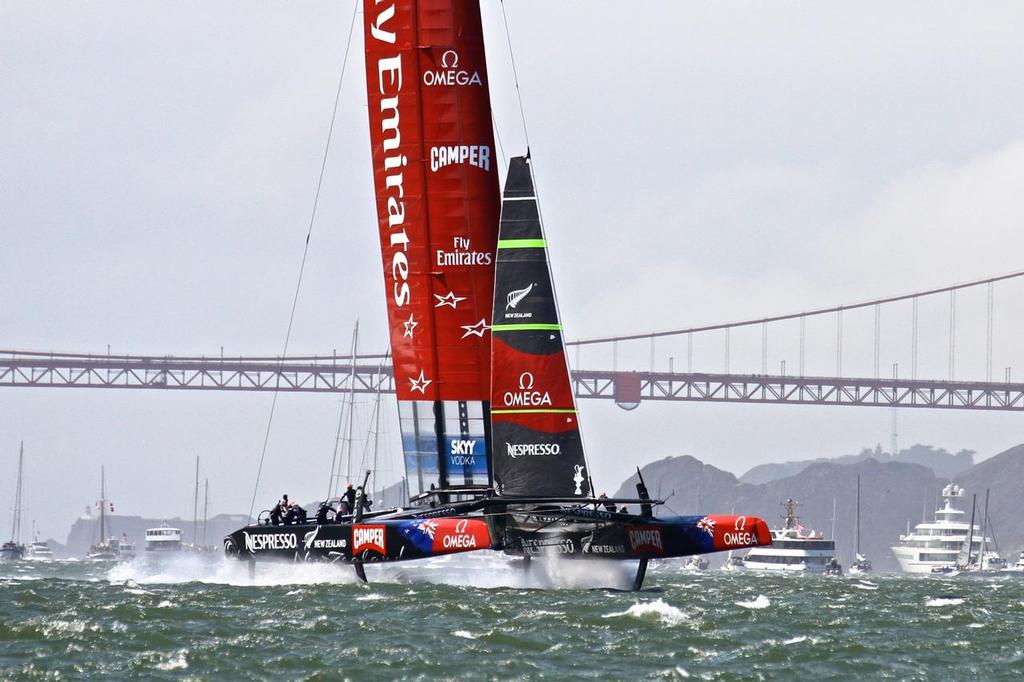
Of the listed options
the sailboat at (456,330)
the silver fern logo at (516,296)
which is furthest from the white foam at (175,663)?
the silver fern logo at (516,296)

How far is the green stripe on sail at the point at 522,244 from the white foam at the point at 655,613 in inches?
142

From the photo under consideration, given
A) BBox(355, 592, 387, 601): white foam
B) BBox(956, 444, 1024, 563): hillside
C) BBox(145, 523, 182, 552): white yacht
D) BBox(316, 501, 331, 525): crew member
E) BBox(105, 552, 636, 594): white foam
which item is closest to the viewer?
BBox(355, 592, 387, 601): white foam

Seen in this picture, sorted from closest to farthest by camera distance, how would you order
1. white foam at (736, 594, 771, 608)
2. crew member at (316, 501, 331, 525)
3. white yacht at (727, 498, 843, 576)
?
white foam at (736, 594, 771, 608), crew member at (316, 501, 331, 525), white yacht at (727, 498, 843, 576)

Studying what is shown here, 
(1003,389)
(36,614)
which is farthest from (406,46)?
(1003,389)

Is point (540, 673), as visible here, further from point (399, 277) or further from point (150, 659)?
point (399, 277)

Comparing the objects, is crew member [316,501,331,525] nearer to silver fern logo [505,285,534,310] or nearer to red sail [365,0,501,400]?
red sail [365,0,501,400]

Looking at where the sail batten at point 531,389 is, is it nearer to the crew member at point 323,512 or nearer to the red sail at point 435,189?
the red sail at point 435,189

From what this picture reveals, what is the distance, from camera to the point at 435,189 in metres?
19.1

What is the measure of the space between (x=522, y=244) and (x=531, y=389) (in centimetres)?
137

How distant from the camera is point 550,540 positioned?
17188 mm

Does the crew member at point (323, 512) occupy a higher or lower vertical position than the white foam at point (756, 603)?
higher

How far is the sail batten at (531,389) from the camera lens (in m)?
16.9

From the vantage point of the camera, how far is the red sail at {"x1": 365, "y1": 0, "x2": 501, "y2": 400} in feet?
62.2

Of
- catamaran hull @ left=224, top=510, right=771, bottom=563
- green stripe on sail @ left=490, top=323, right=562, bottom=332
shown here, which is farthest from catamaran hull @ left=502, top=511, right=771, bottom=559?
green stripe on sail @ left=490, top=323, right=562, bottom=332
